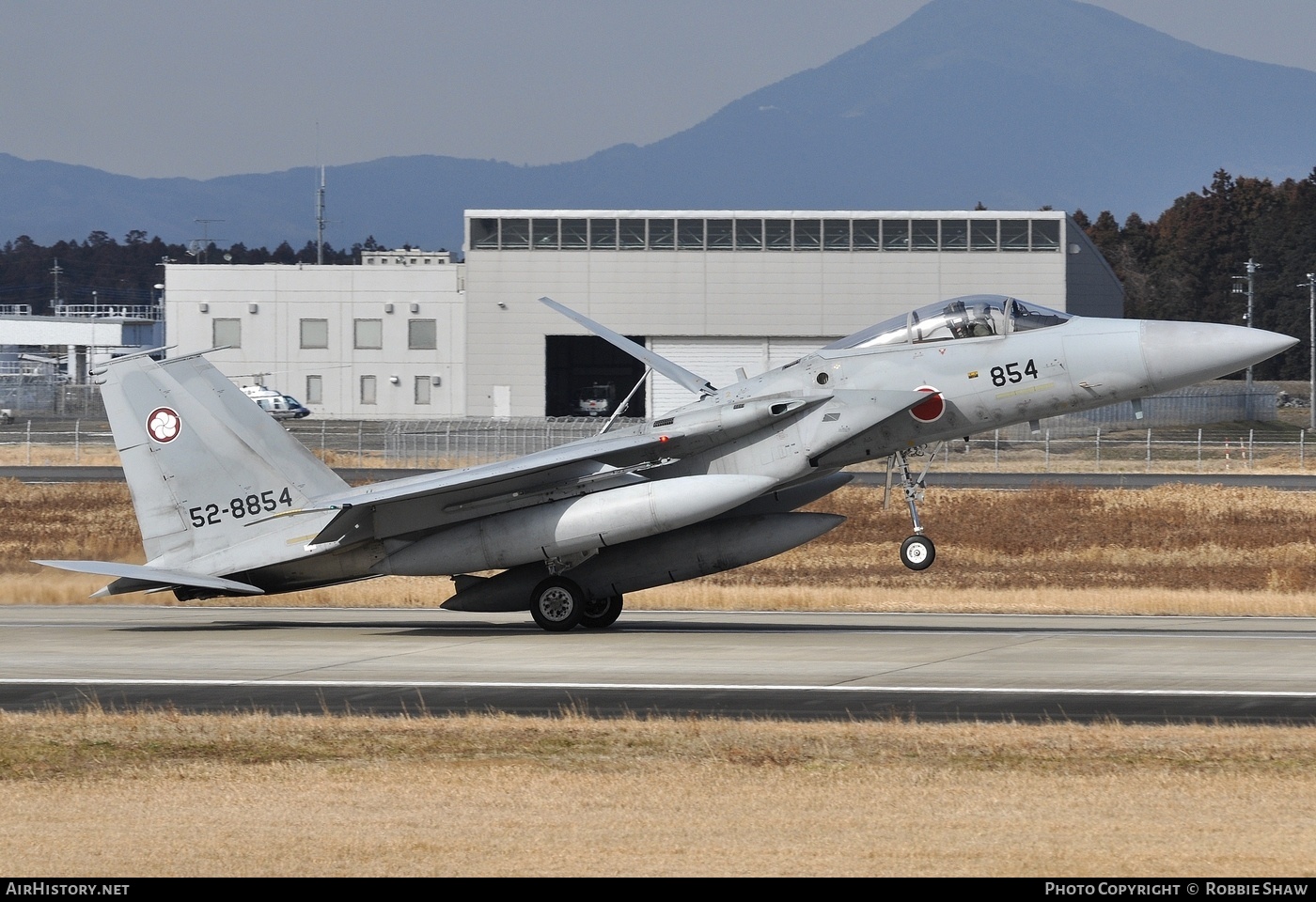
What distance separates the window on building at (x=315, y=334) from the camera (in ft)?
253

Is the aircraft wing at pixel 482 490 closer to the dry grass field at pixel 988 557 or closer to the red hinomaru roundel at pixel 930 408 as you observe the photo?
the red hinomaru roundel at pixel 930 408

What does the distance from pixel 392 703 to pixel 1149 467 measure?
4043cm

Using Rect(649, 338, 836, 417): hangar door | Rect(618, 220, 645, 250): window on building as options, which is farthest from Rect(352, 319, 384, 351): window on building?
Rect(649, 338, 836, 417): hangar door

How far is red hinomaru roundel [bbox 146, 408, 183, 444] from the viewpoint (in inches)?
779

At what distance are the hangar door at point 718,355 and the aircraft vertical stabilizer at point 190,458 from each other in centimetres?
4800

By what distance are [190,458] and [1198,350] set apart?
12415 millimetres

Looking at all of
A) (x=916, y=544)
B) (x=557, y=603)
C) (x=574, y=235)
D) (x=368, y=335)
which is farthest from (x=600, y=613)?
(x=368, y=335)

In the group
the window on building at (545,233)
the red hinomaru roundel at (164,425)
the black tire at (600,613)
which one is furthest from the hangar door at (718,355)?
the red hinomaru roundel at (164,425)

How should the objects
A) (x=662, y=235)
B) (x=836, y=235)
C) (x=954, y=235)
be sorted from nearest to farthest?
(x=954, y=235) < (x=836, y=235) < (x=662, y=235)

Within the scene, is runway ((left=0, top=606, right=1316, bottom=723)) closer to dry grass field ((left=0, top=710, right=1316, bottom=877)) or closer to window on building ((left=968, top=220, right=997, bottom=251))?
dry grass field ((left=0, top=710, right=1316, bottom=877))

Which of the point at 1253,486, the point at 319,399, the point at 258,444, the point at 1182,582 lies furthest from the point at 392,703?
the point at 319,399

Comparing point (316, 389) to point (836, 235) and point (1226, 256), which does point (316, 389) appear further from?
point (1226, 256)

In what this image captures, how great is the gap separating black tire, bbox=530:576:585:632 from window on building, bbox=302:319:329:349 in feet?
197

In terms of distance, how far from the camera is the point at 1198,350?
1783 cm
